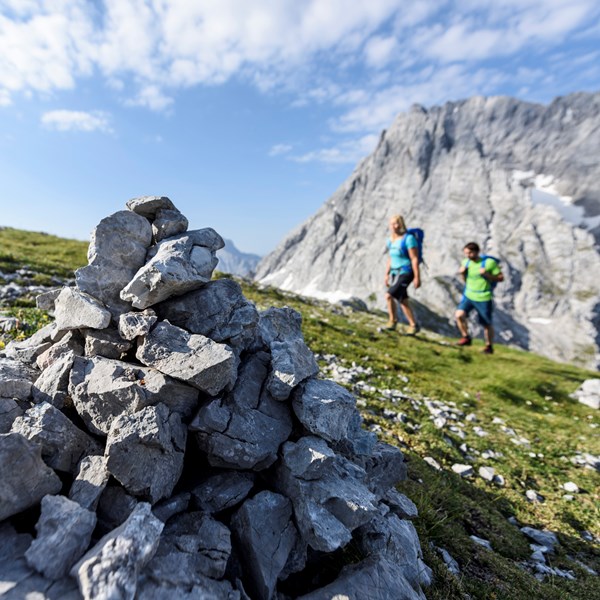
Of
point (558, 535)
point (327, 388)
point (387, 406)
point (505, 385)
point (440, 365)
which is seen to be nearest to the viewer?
point (327, 388)

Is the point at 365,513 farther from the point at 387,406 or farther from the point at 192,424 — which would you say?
the point at 387,406

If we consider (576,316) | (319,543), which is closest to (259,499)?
(319,543)

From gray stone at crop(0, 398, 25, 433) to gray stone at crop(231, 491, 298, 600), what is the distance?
307 cm

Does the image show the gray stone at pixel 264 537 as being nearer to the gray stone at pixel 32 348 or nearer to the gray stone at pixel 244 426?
the gray stone at pixel 244 426

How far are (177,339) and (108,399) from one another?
3.88ft

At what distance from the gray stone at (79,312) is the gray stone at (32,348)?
0.52 m

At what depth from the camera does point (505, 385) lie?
Result: 1733 cm

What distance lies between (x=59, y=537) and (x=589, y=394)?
2084cm

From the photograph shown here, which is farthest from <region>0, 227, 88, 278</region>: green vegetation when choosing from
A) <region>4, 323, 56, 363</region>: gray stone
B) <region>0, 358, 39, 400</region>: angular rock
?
<region>0, 358, 39, 400</region>: angular rock

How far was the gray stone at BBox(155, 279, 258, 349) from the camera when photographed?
6097 mm

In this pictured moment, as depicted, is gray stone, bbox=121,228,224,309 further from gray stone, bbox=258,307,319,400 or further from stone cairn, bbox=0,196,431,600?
gray stone, bbox=258,307,319,400

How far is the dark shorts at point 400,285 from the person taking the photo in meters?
19.6

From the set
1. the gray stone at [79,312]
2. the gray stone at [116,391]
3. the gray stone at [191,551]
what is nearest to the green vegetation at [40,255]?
the gray stone at [79,312]

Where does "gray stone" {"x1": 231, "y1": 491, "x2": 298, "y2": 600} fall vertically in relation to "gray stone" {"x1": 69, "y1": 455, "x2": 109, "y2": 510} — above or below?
below
